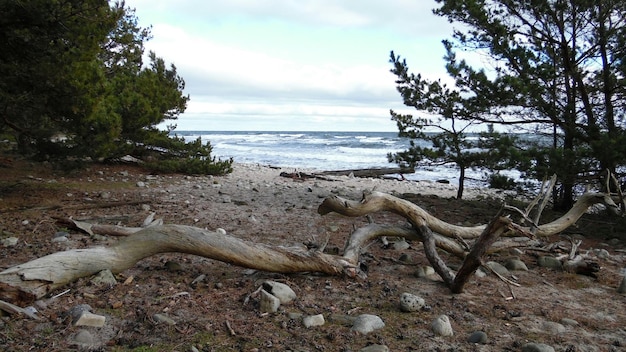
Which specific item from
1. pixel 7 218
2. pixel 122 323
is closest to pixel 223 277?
pixel 122 323

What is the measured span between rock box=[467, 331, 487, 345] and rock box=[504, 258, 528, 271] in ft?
6.56

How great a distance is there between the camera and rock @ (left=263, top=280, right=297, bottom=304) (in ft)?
11.8

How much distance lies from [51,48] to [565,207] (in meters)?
8.78

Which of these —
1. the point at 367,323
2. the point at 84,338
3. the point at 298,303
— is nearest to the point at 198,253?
the point at 298,303

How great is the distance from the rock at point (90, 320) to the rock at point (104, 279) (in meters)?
0.65

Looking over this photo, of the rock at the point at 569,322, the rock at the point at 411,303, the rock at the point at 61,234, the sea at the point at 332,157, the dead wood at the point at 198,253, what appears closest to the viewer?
the rock at the point at 569,322

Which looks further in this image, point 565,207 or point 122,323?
point 565,207

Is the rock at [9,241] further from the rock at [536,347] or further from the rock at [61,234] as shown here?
the rock at [536,347]

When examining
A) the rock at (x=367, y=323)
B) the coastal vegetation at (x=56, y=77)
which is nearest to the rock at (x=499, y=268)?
the rock at (x=367, y=323)

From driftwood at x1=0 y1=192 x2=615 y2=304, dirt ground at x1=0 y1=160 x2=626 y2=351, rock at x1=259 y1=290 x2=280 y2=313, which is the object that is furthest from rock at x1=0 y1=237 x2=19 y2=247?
rock at x1=259 y1=290 x2=280 y2=313

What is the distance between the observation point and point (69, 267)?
3.67 meters

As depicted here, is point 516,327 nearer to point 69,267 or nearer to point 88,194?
point 69,267

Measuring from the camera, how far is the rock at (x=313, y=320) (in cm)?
320

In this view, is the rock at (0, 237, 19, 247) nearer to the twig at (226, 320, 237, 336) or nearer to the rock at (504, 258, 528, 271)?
the twig at (226, 320, 237, 336)
